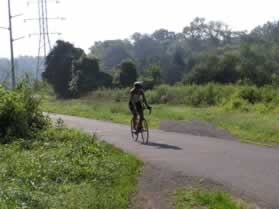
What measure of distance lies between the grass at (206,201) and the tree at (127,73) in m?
57.4

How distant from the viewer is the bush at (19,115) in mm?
17781

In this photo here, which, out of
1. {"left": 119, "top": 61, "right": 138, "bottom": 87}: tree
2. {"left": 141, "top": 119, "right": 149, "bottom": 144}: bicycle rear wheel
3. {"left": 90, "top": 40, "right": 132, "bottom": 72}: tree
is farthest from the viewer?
{"left": 90, "top": 40, "right": 132, "bottom": 72}: tree

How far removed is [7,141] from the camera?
17.0 metres

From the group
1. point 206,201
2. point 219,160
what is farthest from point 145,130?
point 206,201

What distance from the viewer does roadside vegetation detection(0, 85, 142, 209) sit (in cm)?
827

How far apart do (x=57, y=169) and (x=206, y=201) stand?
3.54 metres

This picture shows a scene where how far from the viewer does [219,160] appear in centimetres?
1392

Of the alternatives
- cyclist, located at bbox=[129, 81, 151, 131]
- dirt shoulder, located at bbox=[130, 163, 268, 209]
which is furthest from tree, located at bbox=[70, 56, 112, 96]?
dirt shoulder, located at bbox=[130, 163, 268, 209]

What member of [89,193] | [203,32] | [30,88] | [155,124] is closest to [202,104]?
[155,124]

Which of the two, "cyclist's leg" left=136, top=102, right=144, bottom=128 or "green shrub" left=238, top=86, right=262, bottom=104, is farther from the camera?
"green shrub" left=238, top=86, right=262, bottom=104

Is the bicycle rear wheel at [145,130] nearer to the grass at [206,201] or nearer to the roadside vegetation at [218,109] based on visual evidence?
the roadside vegetation at [218,109]

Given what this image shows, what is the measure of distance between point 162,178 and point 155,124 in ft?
47.9

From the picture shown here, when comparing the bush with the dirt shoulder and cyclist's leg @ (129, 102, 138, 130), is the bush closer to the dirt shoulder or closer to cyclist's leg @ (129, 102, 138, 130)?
cyclist's leg @ (129, 102, 138, 130)

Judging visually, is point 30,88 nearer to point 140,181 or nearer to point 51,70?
point 140,181
